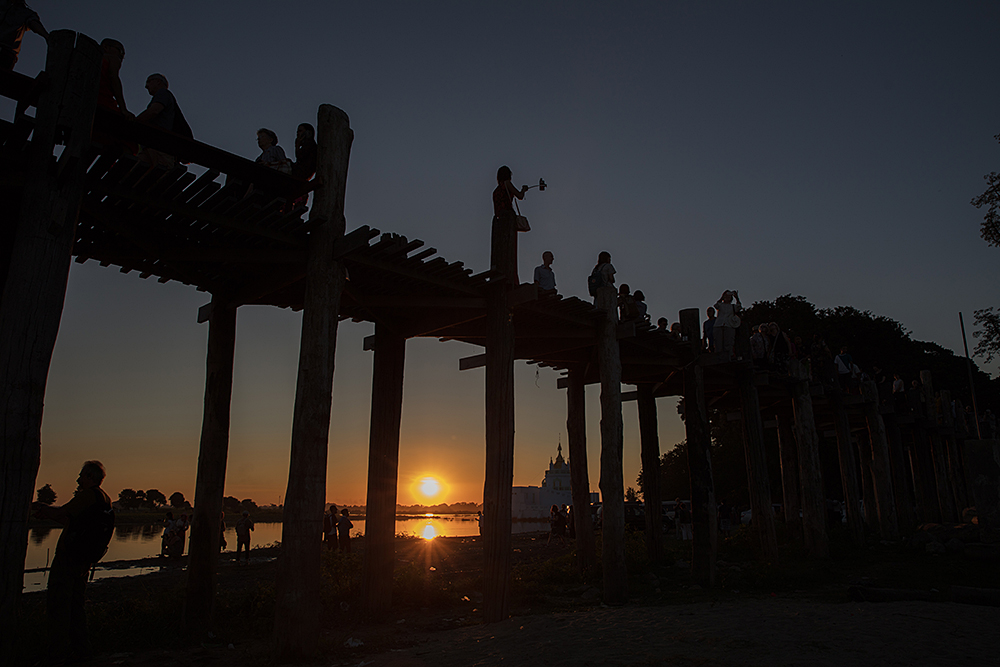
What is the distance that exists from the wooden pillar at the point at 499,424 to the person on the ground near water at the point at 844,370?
47.9ft

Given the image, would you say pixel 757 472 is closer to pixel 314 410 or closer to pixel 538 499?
pixel 314 410

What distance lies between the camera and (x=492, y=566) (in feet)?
29.0

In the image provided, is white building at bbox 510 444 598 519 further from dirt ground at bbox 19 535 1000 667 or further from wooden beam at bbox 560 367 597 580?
dirt ground at bbox 19 535 1000 667

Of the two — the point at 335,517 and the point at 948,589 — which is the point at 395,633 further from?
the point at 335,517

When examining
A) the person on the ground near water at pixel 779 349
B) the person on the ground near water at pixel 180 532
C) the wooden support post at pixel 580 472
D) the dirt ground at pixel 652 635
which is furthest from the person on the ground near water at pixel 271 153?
the person on the ground near water at pixel 180 532

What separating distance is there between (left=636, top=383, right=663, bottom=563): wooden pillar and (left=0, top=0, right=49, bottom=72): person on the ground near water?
14.3m

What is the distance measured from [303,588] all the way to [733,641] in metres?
4.51

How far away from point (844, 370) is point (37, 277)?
20859 mm

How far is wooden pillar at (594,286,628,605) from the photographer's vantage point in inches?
426

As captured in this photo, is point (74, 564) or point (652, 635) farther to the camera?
point (652, 635)

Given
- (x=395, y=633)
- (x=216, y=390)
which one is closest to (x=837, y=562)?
(x=395, y=633)

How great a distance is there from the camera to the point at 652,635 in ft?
23.1

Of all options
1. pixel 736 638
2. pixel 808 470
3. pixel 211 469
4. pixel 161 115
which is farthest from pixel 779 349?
pixel 161 115

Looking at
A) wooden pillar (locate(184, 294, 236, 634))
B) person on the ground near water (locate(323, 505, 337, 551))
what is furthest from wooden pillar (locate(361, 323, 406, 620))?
person on the ground near water (locate(323, 505, 337, 551))
